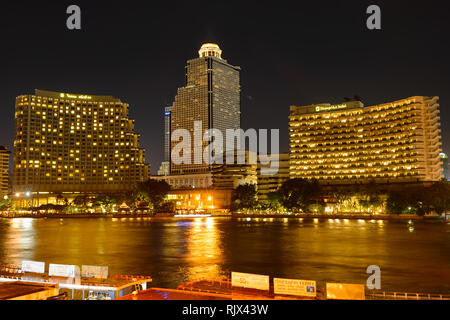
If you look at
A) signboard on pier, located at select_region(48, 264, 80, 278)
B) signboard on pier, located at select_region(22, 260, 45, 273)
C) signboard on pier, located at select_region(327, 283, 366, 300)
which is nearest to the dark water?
signboard on pier, located at select_region(48, 264, 80, 278)

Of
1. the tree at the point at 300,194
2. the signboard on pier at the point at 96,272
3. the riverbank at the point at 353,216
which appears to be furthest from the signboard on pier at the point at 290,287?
the tree at the point at 300,194

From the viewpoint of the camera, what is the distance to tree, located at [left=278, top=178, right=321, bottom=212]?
609 feet

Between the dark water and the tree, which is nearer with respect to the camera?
the dark water

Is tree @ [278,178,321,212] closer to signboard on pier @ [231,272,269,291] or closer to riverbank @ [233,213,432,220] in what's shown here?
riverbank @ [233,213,432,220]

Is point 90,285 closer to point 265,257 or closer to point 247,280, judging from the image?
point 247,280

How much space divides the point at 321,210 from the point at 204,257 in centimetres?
14408

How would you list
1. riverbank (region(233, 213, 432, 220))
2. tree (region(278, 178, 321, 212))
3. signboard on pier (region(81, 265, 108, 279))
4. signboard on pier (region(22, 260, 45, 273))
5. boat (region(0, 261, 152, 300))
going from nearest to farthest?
boat (region(0, 261, 152, 300)) → signboard on pier (region(81, 265, 108, 279)) → signboard on pier (region(22, 260, 45, 273)) → riverbank (region(233, 213, 432, 220)) → tree (region(278, 178, 321, 212))

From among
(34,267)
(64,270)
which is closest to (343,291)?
(64,270)

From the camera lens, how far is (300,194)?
611 feet

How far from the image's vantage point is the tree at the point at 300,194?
185587 mm

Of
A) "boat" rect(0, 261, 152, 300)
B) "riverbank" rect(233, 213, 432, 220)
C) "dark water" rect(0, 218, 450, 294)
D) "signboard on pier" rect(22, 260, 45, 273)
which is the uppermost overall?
"signboard on pier" rect(22, 260, 45, 273)
